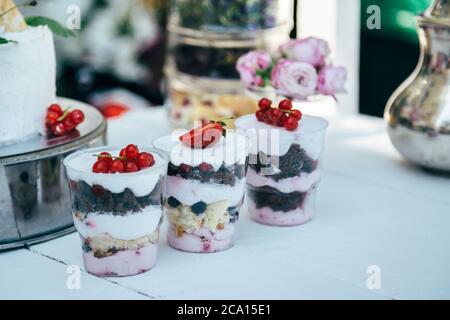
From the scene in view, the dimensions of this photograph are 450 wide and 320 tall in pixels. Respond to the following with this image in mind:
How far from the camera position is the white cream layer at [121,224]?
1.05 metres

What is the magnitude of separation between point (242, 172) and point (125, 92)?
6.04 feet

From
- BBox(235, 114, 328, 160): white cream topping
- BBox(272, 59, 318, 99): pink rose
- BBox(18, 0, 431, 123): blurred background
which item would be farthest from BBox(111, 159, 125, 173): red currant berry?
BBox(18, 0, 431, 123): blurred background

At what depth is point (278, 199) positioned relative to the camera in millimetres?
1263

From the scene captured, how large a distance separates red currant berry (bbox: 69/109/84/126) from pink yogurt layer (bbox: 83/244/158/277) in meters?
0.26

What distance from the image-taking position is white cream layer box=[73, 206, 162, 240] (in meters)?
1.05

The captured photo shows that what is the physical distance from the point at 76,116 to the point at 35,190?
0.52ft

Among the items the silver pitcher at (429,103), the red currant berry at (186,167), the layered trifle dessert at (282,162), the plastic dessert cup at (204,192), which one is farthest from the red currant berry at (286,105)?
the silver pitcher at (429,103)

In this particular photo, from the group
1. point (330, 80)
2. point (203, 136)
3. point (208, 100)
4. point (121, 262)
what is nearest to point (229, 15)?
point (208, 100)

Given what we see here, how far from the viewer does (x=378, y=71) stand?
2.57 meters

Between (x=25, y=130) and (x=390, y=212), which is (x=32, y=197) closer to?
(x=25, y=130)

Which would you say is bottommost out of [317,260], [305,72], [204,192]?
[317,260]

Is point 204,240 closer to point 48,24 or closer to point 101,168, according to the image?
point 101,168

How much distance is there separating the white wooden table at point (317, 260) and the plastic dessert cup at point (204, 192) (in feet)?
0.08
